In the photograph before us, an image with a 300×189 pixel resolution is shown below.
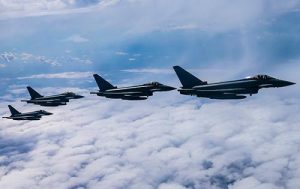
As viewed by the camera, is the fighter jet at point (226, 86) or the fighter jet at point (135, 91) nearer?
the fighter jet at point (226, 86)

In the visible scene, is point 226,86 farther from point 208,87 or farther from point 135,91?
point 135,91

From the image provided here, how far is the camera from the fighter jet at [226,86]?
78688 millimetres

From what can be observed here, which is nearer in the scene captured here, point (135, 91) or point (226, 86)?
point (226, 86)

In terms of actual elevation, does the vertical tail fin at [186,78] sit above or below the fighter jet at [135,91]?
above

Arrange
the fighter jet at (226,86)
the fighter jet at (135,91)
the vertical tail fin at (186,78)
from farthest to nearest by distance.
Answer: the fighter jet at (135,91), the vertical tail fin at (186,78), the fighter jet at (226,86)

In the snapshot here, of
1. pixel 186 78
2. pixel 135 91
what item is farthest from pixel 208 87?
pixel 135 91

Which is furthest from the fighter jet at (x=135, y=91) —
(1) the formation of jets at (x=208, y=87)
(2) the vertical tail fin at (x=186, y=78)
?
(2) the vertical tail fin at (x=186, y=78)

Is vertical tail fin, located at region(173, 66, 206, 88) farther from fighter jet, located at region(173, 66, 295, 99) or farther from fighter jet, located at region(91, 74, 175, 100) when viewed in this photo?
fighter jet, located at region(91, 74, 175, 100)

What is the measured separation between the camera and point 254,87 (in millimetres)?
80188

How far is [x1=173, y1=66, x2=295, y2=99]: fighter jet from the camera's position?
3098 inches

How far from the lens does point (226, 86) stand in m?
80.2

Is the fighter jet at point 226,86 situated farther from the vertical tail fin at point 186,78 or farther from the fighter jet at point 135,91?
the fighter jet at point 135,91

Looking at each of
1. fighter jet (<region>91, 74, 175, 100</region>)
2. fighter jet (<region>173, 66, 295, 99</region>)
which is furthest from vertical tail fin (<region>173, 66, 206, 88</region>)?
fighter jet (<region>91, 74, 175, 100</region>)

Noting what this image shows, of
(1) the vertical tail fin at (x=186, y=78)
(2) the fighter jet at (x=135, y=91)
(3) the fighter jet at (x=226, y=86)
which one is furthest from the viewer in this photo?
(2) the fighter jet at (x=135, y=91)
